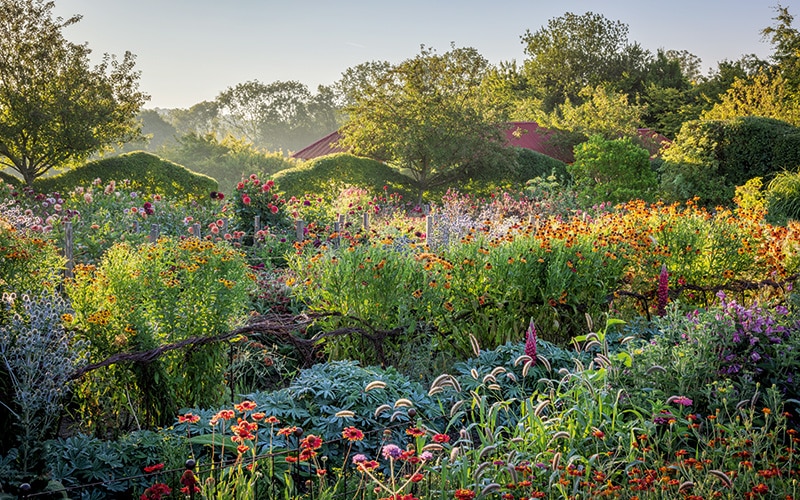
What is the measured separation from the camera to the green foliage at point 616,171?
16953 mm

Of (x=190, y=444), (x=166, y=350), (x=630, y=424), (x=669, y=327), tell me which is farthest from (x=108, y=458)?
(x=669, y=327)

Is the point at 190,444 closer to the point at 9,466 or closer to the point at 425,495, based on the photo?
the point at 9,466

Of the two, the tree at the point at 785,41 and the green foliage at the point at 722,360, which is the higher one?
the tree at the point at 785,41

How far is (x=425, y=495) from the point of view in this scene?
2613 millimetres

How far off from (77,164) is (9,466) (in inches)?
687

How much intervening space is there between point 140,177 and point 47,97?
→ 3172mm

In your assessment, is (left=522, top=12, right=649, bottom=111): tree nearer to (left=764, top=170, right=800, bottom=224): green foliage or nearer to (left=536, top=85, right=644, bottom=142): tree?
(left=536, top=85, right=644, bottom=142): tree

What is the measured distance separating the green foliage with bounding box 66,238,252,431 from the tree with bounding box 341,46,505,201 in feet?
52.2

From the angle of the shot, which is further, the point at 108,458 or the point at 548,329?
the point at 548,329

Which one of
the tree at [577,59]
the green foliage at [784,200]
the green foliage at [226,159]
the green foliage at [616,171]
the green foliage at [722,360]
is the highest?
the tree at [577,59]

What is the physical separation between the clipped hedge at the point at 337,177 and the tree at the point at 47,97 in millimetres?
4940

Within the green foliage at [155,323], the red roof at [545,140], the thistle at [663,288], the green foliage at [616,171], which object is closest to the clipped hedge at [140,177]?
the red roof at [545,140]

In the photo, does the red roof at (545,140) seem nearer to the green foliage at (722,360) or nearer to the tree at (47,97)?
the tree at (47,97)

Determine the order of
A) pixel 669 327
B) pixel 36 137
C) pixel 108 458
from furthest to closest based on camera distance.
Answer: pixel 36 137, pixel 669 327, pixel 108 458
